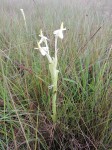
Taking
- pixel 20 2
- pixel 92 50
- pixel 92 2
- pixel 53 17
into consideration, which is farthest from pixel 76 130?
pixel 20 2

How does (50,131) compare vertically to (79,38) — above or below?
below

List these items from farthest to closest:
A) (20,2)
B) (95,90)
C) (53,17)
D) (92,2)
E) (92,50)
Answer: (20,2) < (92,2) < (53,17) < (92,50) < (95,90)

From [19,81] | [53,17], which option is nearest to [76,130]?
[19,81]

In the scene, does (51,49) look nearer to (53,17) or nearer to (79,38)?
(79,38)

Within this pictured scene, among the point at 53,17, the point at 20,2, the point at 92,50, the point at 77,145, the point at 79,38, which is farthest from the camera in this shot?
the point at 20,2

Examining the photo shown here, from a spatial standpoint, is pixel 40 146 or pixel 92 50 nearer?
pixel 40 146

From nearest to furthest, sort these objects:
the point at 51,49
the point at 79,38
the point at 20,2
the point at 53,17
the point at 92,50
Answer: the point at 92,50 → the point at 51,49 → the point at 79,38 → the point at 53,17 → the point at 20,2

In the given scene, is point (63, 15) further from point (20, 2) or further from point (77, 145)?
point (77, 145)

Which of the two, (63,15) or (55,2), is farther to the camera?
(55,2)

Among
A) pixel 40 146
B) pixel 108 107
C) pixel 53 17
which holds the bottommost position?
pixel 40 146
